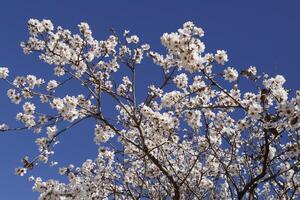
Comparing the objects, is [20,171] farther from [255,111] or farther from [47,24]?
[255,111]

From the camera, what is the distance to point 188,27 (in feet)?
20.5

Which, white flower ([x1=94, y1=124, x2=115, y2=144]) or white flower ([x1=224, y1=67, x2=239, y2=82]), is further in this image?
white flower ([x1=94, y1=124, x2=115, y2=144])

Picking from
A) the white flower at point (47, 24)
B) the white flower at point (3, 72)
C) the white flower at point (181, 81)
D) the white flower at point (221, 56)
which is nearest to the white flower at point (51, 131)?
the white flower at point (3, 72)

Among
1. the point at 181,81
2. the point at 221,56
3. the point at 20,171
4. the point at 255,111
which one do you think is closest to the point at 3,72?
the point at 20,171

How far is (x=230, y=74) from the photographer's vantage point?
7.43m

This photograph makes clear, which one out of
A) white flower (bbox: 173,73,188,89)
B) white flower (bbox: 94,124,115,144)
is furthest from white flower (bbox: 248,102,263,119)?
white flower (bbox: 94,124,115,144)

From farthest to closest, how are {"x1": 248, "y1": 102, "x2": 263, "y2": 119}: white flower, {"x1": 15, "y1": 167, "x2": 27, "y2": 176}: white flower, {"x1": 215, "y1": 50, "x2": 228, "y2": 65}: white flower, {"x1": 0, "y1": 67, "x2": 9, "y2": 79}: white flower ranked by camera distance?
1. {"x1": 0, "y1": 67, "x2": 9, "y2": 79}: white flower
2. {"x1": 15, "y1": 167, "x2": 27, "y2": 176}: white flower
3. {"x1": 215, "y1": 50, "x2": 228, "y2": 65}: white flower
4. {"x1": 248, "y1": 102, "x2": 263, "y2": 119}: white flower

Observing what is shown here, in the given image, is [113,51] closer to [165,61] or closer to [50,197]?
[165,61]

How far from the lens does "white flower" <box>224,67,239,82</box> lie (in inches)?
292

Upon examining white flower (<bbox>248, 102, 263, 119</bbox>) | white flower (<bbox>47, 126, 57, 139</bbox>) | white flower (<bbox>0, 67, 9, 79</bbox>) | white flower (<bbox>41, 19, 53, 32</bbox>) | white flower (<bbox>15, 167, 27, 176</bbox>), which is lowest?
white flower (<bbox>248, 102, 263, 119</bbox>)

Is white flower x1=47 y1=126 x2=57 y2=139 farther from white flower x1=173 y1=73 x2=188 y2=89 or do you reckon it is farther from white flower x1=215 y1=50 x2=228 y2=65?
white flower x1=215 y1=50 x2=228 y2=65

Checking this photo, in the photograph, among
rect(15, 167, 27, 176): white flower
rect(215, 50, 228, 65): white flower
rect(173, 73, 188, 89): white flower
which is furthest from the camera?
rect(173, 73, 188, 89): white flower

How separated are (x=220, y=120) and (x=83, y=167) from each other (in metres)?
3.59

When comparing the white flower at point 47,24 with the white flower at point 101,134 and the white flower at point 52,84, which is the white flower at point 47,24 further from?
the white flower at point 101,134
